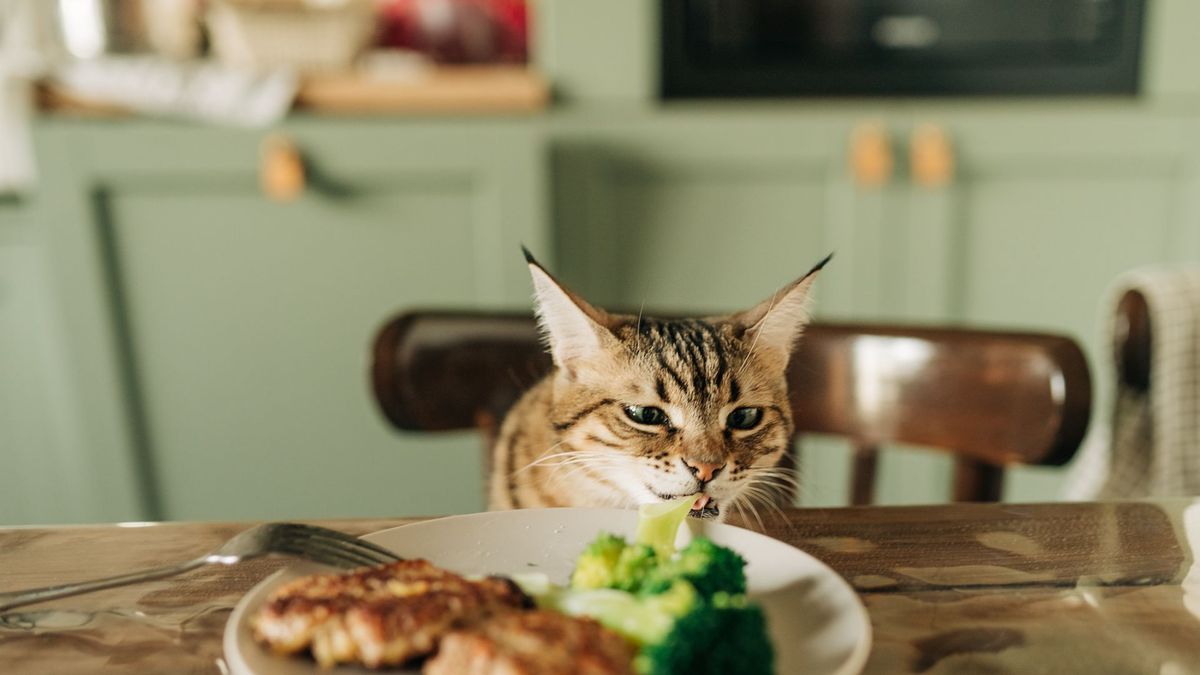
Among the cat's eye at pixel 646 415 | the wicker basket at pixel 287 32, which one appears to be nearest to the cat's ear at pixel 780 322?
the cat's eye at pixel 646 415

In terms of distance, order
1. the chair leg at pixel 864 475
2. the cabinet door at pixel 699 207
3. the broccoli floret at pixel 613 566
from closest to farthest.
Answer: the broccoli floret at pixel 613 566 < the chair leg at pixel 864 475 < the cabinet door at pixel 699 207

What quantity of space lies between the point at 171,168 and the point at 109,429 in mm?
538

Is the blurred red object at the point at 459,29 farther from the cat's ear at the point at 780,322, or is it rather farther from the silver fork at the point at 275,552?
the silver fork at the point at 275,552

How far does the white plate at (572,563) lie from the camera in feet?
1.51

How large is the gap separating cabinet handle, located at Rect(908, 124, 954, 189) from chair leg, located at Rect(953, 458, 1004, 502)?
87 cm

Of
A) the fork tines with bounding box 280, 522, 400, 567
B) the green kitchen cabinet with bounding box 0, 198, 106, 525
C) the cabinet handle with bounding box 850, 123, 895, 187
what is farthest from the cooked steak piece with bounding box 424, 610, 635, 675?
the green kitchen cabinet with bounding box 0, 198, 106, 525

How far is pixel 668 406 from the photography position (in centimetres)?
74

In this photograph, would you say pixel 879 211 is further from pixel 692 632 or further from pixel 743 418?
pixel 692 632

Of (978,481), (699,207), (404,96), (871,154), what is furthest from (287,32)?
(978,481)

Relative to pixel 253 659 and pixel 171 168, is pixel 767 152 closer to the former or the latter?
pixel 171 168

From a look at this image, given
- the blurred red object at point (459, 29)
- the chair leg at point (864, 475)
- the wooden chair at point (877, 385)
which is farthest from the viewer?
the blurred red object at point (459, 29)

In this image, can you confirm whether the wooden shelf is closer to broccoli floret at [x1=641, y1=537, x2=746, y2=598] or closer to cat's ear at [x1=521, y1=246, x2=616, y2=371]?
cat's ear at [x1=521, y1=246, x2=616, y2=371]

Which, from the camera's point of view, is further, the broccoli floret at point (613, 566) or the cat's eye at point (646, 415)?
the cat's eye at point (646, 415)

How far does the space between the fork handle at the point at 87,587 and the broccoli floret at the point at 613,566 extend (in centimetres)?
23
